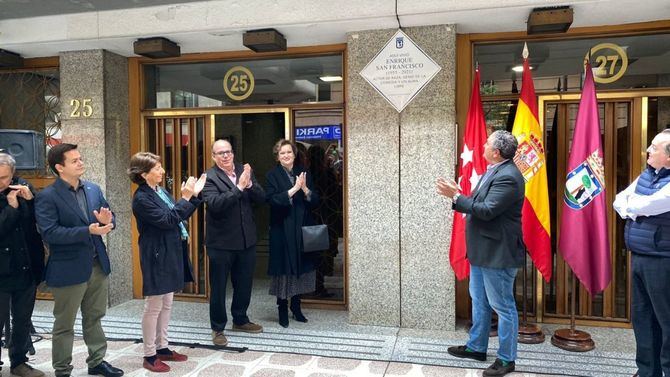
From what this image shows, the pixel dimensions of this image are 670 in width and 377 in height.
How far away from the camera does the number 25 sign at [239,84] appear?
576 cm

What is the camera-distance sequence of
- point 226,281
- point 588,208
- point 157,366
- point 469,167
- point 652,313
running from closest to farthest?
point 652,313, point 157,366, point 588,208, point 469,167, point 226,281

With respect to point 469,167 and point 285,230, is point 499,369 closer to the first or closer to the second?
point 469,167

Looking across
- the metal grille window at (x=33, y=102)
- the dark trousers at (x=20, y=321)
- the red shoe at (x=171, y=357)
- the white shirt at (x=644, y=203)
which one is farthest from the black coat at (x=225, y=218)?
the white shirt at (x=644, y=203)

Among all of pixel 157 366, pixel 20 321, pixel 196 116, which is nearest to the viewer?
pixel 20 321

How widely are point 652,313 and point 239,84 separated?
4370 millimetres

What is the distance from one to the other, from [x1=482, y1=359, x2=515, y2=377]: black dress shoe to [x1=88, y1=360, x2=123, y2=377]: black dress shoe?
8.97ft

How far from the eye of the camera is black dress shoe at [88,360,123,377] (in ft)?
12.9

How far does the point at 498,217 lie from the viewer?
3.81 m

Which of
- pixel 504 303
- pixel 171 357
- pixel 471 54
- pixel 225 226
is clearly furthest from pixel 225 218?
pixel 471 54

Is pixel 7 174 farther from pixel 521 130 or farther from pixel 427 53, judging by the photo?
pixel 521 130

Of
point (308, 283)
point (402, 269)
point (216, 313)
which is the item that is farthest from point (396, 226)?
point (216, 313)

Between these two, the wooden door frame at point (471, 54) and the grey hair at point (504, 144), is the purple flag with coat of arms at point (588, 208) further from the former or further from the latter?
the grey hair at point (504, 144)

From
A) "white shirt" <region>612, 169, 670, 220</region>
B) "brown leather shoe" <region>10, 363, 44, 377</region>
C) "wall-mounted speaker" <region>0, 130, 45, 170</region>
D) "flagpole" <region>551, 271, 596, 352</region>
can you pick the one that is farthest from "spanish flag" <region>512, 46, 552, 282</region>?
"wall-mounted speaker" <region>0, 130, 45, 170</region>

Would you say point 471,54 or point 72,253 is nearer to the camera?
point 72,253
